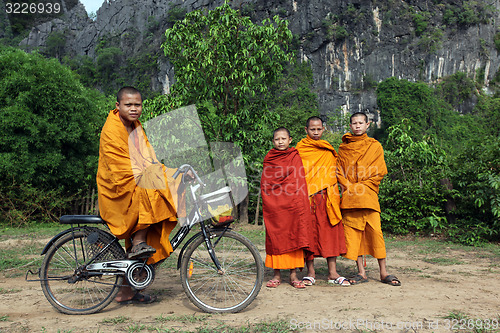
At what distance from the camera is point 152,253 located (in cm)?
302

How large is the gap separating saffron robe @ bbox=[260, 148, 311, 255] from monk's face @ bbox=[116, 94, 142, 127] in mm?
1598

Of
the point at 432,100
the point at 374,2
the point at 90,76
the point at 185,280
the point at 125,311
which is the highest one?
the point at 374,2

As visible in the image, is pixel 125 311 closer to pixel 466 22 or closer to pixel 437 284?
pixel 437 284

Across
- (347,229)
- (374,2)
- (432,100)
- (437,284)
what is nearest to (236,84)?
(347,229)

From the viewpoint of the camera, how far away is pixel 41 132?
449 inches

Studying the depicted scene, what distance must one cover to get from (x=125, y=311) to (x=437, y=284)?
317 cm

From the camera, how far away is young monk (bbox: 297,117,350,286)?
3.96 metres

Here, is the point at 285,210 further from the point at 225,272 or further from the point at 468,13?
the point at 468,13

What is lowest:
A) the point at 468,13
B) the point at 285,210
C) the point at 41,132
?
the point at 285,210

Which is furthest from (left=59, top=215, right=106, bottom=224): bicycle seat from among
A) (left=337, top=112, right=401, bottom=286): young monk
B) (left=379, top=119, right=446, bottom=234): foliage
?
(left=379, top=119, right=446, bottom=234): foliage

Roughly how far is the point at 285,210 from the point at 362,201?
86cm

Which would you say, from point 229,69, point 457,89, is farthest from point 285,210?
point 457,89

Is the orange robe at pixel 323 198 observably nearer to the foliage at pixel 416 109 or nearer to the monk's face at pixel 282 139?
the monk's face at pixel 282 139

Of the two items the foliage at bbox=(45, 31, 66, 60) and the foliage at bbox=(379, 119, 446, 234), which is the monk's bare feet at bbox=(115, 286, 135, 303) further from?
the foliage at bbox=(45, 31, 66, 60)
